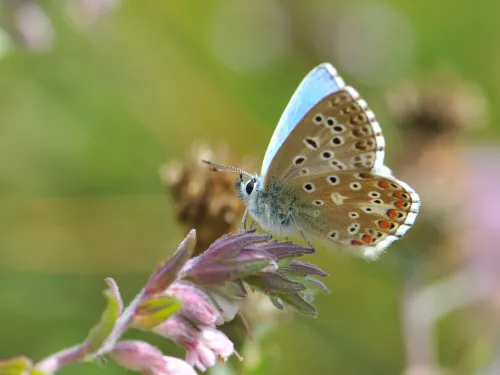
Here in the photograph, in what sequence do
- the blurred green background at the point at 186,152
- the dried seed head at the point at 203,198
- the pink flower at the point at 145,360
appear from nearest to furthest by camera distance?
1. the pink flower at the point at 145,360
2. the dried seed head at the point at 203,198
3. the blurred green background at the point at 186,152

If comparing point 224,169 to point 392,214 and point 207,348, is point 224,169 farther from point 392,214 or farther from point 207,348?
point 207,348

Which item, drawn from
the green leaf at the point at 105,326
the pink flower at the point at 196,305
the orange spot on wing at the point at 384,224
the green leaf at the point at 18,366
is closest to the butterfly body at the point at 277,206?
the orange spot on wing at the point at 384,224

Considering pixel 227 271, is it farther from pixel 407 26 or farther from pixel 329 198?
pixel 407 26

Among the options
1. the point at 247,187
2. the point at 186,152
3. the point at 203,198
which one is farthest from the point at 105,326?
the point at 186,152

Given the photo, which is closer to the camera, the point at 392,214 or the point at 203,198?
the point at 392,214

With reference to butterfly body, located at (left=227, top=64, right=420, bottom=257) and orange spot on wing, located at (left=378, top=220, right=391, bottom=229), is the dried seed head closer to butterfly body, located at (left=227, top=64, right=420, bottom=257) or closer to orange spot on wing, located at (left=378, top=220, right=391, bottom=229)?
butterfly body, located at (left=227, top=64, right=420, bottom=257)

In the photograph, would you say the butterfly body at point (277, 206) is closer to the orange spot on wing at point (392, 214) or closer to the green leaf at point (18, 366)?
the orange spot on wing at point (392, 214)

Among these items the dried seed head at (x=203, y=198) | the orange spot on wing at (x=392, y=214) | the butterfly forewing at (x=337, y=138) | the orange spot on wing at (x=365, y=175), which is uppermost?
the butterfly forewing at (x=337, y=138)
